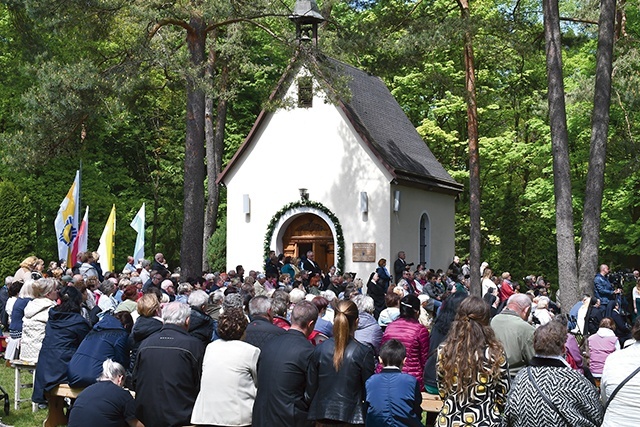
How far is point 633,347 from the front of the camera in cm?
618

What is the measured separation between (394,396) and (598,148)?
527 inches

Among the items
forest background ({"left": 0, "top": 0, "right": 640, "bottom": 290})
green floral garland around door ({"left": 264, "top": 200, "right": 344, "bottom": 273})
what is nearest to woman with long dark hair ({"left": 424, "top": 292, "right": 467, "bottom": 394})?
forest background ({"left": 0, "top": 0, "right": 640, "bottom": 290})

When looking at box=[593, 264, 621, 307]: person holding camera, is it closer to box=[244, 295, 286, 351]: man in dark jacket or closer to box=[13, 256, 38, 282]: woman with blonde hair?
box=[13, 256, 38, 282]: woman with blonde hair

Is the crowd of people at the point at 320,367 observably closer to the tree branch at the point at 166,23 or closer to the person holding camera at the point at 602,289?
the person holding camera at the point at 602,289

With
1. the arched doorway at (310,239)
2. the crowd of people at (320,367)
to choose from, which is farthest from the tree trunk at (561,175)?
the arched doorway at (310,239)

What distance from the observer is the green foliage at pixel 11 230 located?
3275 centimetres

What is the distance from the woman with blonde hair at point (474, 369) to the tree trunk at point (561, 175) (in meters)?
12.5

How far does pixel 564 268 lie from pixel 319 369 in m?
12.3

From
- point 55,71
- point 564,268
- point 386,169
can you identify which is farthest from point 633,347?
point 386,169

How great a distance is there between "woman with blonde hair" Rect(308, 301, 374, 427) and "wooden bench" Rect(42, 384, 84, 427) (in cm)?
403

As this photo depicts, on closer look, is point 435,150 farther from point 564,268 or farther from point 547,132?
point 564,268

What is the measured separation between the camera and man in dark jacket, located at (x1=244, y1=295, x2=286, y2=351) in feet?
29.1

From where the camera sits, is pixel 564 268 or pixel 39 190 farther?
pixel 39 190

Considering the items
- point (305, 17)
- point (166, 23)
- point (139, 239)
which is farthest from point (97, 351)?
point (139, 239)
